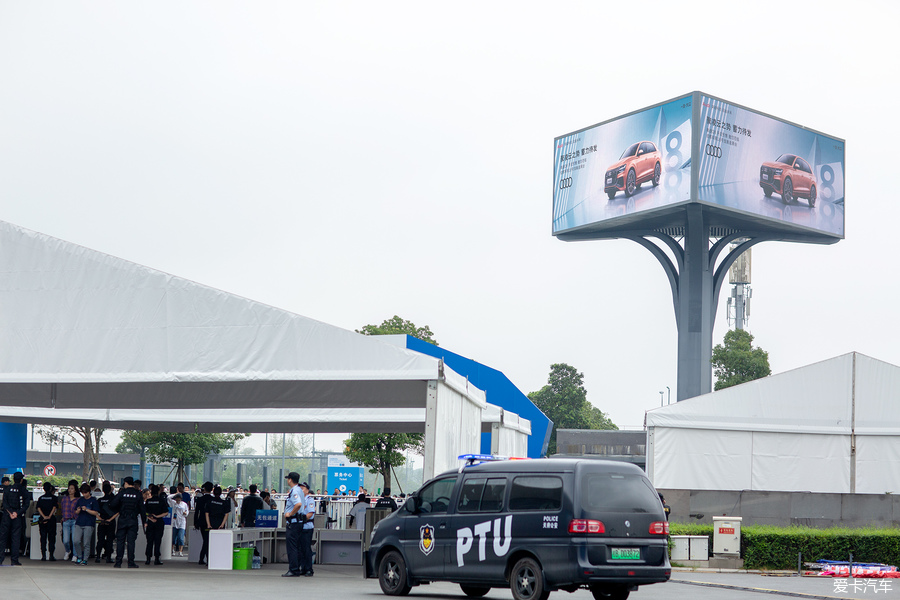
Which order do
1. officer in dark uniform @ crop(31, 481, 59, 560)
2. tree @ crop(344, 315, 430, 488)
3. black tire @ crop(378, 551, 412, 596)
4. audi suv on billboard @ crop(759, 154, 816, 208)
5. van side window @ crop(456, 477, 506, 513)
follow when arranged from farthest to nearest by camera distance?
audi suv on billboard @ crop(759, 154, 816, 208)
tree @ crop(344, 315, 430, 488)
officer in dark uniform @ crop(31, 481, 59, 560)
black tire @ crop(378, 551, 412, 596)
van side window @ crop(456, 477, 506, 513)

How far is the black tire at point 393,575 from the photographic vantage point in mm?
15539

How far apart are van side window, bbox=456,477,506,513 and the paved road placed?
1.50 meters

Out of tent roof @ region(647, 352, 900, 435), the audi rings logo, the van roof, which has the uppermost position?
the audi rings logo

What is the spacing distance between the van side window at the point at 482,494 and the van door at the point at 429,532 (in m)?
0.27

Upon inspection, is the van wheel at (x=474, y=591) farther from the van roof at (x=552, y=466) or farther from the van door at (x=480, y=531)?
the van roof at (x=552, y=466)

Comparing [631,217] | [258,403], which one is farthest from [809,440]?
[631,217]

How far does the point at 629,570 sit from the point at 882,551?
14.3 meters

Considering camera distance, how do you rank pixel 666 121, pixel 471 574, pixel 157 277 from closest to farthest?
pixel 471 574, pixel 157 277, pixel 666 121

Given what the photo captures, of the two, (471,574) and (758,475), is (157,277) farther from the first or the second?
(758,475)

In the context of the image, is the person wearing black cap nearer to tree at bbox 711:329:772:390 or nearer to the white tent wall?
the white tent wall

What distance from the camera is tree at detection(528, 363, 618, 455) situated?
9931 cm

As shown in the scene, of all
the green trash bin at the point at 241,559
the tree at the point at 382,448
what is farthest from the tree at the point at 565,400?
the green trash bin at the point at 241,559

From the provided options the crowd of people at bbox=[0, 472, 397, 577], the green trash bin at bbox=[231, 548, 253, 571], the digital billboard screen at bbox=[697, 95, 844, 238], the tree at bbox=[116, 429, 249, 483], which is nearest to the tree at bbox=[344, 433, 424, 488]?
the tree at bbox=[116, 429, 249, 483]

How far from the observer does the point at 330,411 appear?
2950cm
